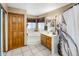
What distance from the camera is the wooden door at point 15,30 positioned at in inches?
166

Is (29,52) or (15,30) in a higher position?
(15,30)

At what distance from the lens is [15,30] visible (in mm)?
4422

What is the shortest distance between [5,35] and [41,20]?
290 cm

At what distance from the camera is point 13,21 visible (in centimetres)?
432

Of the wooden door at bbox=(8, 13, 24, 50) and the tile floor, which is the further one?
the wooden door at bbox=(8, 13, 24, 50)

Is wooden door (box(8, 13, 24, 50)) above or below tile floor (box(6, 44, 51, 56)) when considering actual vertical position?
above

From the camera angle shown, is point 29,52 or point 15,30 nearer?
point 29,52

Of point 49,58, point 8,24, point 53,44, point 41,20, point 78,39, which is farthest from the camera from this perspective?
point 41,20

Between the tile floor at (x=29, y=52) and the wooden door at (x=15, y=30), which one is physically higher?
the wooden door at (x=15, y=30)

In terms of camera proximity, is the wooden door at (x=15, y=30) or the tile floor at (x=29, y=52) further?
the wooden door at (x=15, y=30)

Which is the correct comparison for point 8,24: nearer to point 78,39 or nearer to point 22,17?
point 22,17

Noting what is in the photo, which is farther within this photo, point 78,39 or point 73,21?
point 73,21

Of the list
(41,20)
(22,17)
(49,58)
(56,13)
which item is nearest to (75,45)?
(49,58)

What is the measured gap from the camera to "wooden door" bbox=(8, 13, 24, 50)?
421 centimetres
